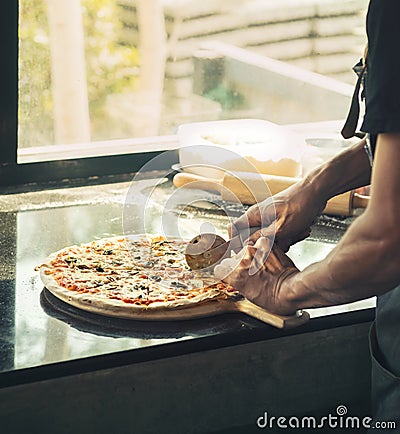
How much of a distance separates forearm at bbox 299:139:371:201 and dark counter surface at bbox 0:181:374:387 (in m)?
0.23

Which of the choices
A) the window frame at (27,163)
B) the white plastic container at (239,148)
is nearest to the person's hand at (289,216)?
the white plastic container at (239,148)

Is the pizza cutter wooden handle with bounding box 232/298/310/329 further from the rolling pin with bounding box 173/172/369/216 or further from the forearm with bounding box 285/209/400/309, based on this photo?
the rolling pin with bounding box 173/172/369/216

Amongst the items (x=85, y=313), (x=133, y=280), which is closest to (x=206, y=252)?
(x=133, y=280)

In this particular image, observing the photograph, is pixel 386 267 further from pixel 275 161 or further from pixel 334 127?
pixel 334 127

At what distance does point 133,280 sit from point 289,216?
33 cm

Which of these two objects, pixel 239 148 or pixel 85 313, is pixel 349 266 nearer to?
pixel 85 313

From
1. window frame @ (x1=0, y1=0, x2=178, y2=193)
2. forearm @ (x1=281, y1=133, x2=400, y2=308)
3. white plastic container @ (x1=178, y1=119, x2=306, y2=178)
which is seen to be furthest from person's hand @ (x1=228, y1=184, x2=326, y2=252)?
window frame @ (x1=0, y1=0, x2=178, y2=193)

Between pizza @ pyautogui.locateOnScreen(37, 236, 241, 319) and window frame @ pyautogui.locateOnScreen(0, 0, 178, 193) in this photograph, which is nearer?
pizza @ pyautogui.locateOnScreen(37, 236, 241, 319)

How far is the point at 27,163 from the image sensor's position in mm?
2379

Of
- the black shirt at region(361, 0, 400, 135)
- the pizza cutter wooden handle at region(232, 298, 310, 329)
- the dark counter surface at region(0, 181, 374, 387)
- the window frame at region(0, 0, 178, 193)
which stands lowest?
the dark counter surface at region(0, 181, 374, 387)

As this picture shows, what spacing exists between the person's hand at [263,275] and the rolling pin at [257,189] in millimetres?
499

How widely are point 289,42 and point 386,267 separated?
1.50m

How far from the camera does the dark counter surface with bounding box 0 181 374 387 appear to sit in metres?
1.46

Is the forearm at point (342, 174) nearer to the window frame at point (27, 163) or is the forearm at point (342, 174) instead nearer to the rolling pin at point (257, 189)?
the rolling pin at point (257, 189)
